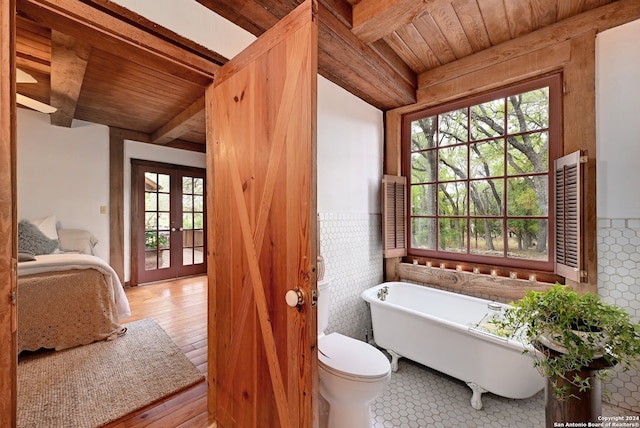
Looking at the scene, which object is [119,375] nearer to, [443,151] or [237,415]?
[237,415]

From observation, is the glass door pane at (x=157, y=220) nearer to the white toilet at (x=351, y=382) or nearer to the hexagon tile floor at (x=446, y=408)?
the white toilet at (x=351, y=382)

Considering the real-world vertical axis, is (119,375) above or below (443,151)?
below

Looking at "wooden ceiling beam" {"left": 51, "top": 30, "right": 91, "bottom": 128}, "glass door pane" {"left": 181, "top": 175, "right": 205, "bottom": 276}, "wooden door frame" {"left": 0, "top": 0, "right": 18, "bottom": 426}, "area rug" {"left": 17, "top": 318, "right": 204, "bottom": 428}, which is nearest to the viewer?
"wooden door frame" {"left": 0, "top": 0, "right": 18, "bottom": 426}

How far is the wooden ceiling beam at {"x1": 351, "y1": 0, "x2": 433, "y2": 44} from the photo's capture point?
1.51 meters

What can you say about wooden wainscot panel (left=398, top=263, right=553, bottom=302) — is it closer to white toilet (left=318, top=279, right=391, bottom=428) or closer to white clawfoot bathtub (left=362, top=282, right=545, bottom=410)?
white clawfoot bathtub (left=362, top=282, right=545, bottom=410)

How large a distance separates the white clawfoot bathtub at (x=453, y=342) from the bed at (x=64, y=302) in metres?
2.35

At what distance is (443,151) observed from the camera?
262cm

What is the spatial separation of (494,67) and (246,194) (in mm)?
2299

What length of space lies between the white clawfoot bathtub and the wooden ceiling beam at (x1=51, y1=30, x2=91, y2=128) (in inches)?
110

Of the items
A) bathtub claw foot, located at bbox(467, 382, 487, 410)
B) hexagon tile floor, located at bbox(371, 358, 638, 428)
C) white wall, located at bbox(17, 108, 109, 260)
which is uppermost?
white wall, located at bbox(17, 108, 109, 260)

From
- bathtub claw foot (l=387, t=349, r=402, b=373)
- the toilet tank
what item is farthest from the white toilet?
bathtub claw foot (l=387, t=349, r=402, b=373)

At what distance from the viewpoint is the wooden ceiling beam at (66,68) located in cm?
173

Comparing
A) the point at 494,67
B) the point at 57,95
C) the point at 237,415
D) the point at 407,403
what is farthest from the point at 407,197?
the point at 57,95

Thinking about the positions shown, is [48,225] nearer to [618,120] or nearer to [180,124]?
[180,124]
